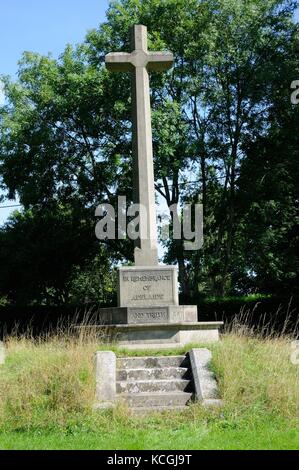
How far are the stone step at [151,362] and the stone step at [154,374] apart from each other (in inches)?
7.4

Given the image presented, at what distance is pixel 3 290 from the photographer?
80.3ft

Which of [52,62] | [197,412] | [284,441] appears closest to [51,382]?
[197,412]

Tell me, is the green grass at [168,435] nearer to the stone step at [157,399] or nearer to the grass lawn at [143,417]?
the grass lawn at [143,417]

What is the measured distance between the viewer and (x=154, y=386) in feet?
27.4

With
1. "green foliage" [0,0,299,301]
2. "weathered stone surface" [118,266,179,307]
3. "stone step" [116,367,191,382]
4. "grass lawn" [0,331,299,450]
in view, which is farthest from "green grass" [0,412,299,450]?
"green foliage" [0,0,299,301]

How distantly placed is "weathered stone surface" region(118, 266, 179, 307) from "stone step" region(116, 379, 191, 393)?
271 centimetres

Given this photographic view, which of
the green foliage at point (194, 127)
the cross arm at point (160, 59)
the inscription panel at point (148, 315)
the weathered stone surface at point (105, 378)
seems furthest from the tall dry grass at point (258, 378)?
the green foliage at point (194, 127)

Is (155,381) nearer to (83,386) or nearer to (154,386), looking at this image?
(154,386)

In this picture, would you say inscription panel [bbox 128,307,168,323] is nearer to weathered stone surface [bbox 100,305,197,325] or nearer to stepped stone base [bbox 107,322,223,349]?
weathered stone surface [bbox 100,305,197,325]

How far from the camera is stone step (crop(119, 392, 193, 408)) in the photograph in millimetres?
7918

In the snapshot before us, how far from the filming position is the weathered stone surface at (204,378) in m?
7.75

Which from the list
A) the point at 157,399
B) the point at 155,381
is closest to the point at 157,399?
the point at 157,399

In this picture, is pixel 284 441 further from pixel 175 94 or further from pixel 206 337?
pixel 175 94
